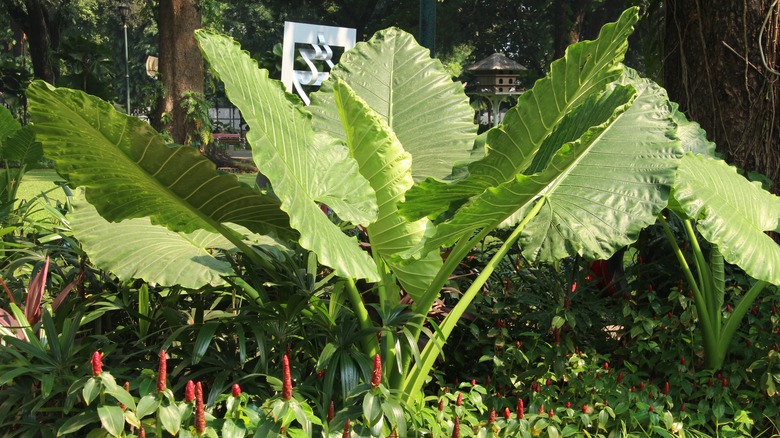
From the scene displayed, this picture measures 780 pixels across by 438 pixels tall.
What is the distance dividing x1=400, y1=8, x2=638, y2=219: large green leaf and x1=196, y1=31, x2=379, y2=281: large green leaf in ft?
0.80

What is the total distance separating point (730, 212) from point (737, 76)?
4.54ft

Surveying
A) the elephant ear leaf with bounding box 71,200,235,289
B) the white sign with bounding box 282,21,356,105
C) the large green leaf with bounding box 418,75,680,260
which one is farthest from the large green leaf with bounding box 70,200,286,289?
the white sign with bounding box 282,21,356,105

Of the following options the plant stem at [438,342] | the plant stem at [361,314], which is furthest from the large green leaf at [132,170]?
the plant stem at [438,342]

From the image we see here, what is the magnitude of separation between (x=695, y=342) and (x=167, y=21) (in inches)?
355

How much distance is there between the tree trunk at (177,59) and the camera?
10.5 metres

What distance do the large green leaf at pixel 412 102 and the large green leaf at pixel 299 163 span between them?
2.27 ft

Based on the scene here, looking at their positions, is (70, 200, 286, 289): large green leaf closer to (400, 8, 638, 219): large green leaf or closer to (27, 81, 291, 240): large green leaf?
→ (27, 81, 291, 240): large green leaf

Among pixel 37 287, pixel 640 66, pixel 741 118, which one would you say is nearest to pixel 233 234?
pixel 37 287

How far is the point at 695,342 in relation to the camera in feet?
10.6

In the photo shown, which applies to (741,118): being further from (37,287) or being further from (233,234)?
(37,287)

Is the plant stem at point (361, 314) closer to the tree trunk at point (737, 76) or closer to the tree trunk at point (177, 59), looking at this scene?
the tree trunk at point (737, 76)

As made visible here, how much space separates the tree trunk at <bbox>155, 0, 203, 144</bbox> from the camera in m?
10.5

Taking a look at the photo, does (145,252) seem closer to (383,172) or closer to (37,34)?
(383,172)

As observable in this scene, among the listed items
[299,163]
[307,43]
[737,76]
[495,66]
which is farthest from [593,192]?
[495,66]
